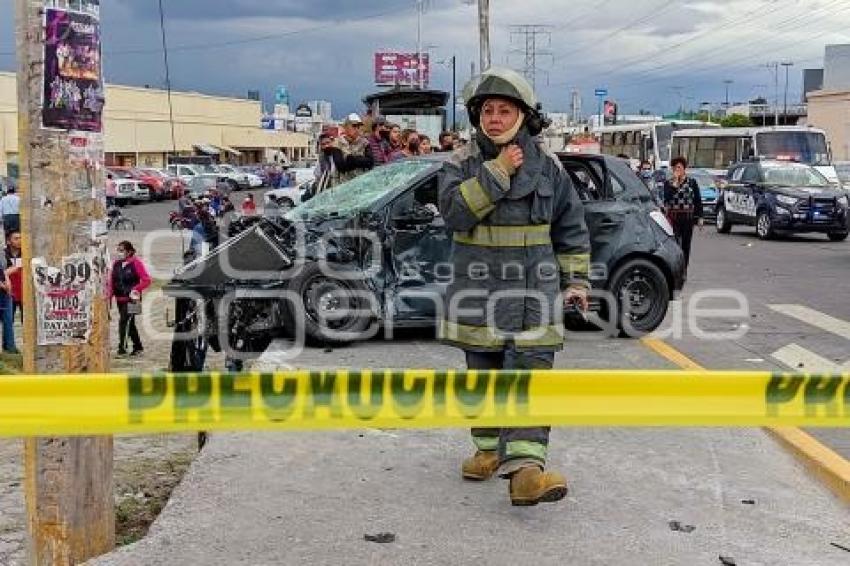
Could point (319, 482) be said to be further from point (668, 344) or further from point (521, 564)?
Result: point (668, 344)

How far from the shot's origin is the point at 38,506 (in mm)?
3744

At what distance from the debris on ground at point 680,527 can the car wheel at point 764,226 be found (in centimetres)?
1838

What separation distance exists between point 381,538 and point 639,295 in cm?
571

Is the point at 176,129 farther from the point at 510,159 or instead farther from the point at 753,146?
the point at 510,159

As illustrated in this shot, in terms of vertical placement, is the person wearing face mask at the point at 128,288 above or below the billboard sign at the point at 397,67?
below

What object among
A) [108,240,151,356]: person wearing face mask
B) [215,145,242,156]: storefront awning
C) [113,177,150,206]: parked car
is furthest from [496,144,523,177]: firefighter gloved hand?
[215,145,242,156]: storefront awning

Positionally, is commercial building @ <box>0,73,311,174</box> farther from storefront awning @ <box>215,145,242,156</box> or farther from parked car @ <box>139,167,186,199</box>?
parked car @ <box>139,167,186,199</box>

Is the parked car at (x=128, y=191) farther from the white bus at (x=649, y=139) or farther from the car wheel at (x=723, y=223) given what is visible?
the car wheel at (x=723, y=223)

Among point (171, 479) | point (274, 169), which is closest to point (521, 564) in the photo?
point (171, 479)

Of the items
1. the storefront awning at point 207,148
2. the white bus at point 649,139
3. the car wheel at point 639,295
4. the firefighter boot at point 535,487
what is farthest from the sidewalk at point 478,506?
the storefront awning at point 207,148

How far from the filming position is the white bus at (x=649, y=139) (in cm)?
3484

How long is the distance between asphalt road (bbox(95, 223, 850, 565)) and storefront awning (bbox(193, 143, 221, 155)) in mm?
75109

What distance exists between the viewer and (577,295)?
445cm

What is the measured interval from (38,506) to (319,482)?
1303 mm
